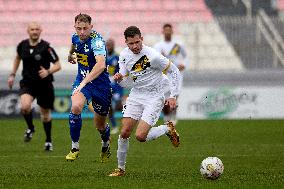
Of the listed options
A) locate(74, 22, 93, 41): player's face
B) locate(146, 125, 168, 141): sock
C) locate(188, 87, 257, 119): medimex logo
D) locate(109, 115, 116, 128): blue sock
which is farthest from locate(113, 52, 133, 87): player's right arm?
locate(188, 87, 257, 119): medimex logo

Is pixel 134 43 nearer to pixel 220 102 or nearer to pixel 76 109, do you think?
pixel 76 109

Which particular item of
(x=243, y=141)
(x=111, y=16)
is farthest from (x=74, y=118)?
(x=111, y=16)

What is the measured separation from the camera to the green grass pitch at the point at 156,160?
10.3 metres

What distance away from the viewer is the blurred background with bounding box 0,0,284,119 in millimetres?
25516

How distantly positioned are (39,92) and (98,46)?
4001 mm

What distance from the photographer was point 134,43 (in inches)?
446

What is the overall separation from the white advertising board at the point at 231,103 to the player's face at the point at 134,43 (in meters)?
14.0

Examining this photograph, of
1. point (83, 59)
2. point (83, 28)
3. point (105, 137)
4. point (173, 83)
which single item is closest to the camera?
point (173, 83)

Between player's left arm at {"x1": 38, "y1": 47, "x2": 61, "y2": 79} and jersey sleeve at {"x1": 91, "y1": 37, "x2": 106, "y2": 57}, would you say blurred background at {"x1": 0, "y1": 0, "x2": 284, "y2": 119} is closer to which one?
player's left arm at {"x1": 38, "y1": 47, "x2": 61, "y2": 79}

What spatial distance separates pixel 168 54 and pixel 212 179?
39.0ft

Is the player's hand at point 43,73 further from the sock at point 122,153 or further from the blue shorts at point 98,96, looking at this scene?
the sock at point 122,153

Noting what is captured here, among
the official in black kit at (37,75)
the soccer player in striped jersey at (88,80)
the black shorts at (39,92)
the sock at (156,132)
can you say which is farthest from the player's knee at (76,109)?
the black shorts at (39,92)

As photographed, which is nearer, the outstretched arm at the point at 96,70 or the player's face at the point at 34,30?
the outstretched arm at the point at 96,70

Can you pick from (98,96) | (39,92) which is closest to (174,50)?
(39,92)
